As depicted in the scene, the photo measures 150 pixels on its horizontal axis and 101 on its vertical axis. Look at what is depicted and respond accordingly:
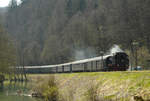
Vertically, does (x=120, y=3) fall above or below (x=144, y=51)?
above

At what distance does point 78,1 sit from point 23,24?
170ft

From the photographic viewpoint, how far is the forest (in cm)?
5793

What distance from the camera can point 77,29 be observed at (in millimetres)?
90375

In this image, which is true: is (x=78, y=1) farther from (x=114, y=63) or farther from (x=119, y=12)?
(x=114, y=63)

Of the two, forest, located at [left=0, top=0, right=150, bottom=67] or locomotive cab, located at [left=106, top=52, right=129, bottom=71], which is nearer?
locomotive cab, located at [left=106, top=52, right=129, bottom=71]

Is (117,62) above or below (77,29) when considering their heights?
below

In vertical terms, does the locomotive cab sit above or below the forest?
below

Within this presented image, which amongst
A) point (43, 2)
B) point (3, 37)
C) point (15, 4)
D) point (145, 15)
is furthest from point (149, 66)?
point (15, 4)

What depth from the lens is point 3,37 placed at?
5456cm

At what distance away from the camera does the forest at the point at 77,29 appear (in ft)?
190

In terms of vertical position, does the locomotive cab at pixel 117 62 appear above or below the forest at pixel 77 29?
below

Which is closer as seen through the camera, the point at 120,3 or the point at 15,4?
the point at 120,3

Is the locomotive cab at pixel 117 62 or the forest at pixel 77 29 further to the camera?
the forest at pixel 77 29

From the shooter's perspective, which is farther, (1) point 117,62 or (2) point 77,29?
(2) point 77,29
